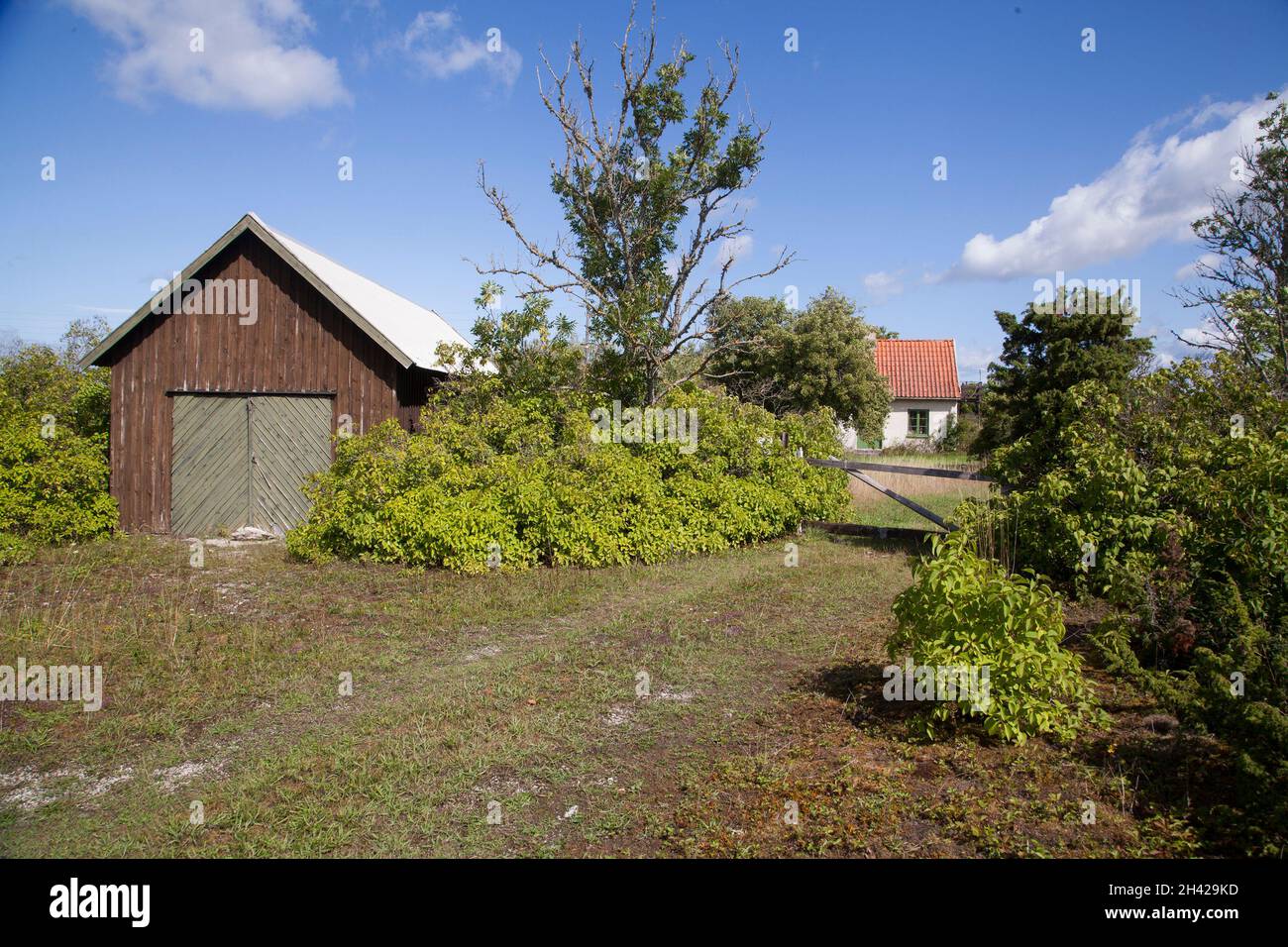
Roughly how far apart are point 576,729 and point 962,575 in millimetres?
2956

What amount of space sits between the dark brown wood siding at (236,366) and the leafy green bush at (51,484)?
1.80 feet

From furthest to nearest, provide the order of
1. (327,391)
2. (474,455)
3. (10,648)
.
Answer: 1. (327,391)
2. (474,455)
3. (10,648)

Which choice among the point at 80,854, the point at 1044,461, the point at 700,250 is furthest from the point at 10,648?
the point at 700,250

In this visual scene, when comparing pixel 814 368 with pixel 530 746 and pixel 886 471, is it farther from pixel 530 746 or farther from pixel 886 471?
pixel 530 746

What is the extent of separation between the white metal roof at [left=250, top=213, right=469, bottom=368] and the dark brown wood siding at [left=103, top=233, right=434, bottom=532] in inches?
15.3

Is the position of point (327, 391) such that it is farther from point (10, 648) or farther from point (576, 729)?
point (576, 729)

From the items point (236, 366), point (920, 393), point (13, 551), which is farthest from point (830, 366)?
point (13, 551)

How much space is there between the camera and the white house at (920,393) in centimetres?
4034

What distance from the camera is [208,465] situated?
14703mm

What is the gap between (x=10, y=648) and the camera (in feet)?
24.5

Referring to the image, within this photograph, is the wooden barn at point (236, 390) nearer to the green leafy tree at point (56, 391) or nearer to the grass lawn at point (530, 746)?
the green leafy tree at point (56, 391)

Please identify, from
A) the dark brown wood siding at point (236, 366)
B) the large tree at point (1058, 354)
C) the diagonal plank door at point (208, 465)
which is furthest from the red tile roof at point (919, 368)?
the diagonal plank door at point (208, 465)

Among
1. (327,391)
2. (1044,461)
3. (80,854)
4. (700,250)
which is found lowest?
(80,854)

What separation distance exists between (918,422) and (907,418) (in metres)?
0.65
